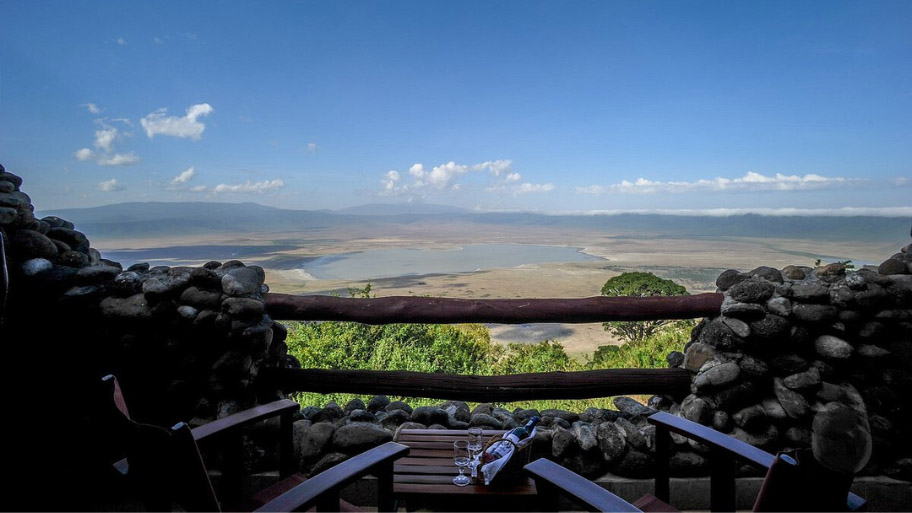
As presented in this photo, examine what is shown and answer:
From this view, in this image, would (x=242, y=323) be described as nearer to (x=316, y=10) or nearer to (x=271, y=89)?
(x=316, y=10)

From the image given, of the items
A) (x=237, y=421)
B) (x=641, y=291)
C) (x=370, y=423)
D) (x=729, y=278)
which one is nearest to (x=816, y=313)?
(x=729, y=278)

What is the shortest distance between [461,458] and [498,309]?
4.74 feet

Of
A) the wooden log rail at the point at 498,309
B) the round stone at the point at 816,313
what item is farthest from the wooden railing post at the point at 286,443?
the round stone at the point at 816,313

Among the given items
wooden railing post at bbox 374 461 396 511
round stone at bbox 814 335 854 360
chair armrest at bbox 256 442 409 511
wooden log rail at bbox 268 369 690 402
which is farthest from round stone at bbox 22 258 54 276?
round stone at bbox 814 335 854 360

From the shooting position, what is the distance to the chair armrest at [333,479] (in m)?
1.57

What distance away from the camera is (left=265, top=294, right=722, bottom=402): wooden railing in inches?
141

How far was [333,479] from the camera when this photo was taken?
68.3 inches

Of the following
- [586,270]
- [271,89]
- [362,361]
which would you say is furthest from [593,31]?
[271,89]

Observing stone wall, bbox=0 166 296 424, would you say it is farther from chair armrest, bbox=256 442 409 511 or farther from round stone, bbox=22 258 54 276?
chair armrest, bbox=256 442 409 511

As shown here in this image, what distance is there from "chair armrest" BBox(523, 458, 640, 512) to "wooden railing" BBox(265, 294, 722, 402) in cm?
172

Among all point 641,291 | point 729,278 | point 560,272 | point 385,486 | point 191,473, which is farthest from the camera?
point 560,272

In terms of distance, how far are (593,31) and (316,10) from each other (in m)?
9.86

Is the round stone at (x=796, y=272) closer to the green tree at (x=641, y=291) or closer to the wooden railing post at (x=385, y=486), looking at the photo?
the wooden railing post at (x=385, y=486)

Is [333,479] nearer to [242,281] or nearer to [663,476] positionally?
[663,476]
